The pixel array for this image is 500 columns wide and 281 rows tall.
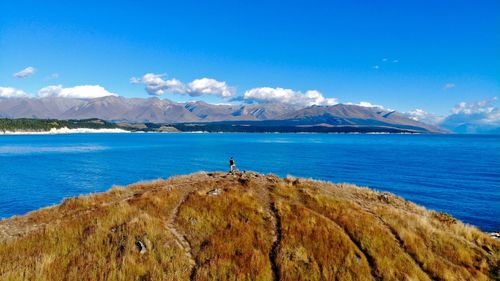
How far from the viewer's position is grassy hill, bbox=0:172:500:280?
15.5 meters

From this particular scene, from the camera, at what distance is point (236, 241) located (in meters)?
18.1

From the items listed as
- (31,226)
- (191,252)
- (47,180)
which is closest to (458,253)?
(191,252)

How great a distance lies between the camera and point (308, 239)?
1870cm

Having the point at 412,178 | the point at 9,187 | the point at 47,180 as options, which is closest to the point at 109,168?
the point at 47,180

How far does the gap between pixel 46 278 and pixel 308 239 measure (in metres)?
12.7

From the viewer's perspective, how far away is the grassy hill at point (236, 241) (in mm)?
15453

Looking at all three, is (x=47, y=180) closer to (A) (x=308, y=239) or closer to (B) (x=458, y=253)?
(A) (x=308, y=239)

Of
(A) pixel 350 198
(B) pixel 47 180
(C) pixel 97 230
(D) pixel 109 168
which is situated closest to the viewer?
(C) pixel 97 230

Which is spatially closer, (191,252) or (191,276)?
(191,276)

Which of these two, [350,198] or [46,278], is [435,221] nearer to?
[350,198]

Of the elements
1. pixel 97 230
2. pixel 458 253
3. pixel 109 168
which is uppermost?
pixel 97 230

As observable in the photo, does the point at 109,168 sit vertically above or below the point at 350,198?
below

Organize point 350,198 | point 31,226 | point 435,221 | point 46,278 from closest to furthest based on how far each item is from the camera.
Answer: point 46,278 → point 31,226 → point 435,221 → point 350,198

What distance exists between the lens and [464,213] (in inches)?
2061
